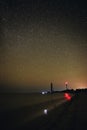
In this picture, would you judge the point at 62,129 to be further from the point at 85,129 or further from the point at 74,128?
the point at 85,129

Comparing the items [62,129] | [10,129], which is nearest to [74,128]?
[62,129]

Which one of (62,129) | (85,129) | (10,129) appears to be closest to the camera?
(85,129)

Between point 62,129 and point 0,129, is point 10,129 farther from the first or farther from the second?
point 62,129

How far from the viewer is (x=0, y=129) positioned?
36.8 meters

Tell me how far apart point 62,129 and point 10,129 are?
1408 centimetres

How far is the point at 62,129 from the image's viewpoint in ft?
80.8

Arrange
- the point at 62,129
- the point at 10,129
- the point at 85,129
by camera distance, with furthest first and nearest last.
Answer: the point at 10,129 → the point at 62,129 → the point at 85,129

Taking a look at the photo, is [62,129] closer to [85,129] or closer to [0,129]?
[85,129]

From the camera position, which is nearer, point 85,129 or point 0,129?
point 85,129

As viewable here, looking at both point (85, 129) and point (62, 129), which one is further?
point (62, 129)

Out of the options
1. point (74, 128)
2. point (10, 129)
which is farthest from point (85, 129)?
point (10, 129)

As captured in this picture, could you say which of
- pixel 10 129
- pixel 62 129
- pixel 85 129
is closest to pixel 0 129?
pixel 10 129

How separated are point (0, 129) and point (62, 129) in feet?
49.8

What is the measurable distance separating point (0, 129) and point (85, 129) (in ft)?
58.6
